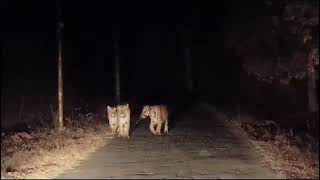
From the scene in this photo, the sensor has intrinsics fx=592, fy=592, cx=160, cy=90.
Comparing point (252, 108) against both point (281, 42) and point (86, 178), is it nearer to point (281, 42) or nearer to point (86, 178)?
point (281, 42)

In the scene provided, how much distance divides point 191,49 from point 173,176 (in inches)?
1907

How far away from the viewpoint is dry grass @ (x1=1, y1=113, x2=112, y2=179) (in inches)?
506

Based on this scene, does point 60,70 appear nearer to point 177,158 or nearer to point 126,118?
point 126,118

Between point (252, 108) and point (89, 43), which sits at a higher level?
point (89, 43)

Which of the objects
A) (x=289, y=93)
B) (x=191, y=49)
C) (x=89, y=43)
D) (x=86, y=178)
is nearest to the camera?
(x=86, y=178)

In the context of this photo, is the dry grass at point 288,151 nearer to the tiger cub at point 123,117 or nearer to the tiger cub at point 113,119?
the tiger cub at point 123,117

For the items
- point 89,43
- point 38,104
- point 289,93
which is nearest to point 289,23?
point 289,93

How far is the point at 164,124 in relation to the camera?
21.3 m

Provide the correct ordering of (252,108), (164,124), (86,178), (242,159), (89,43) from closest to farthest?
(86,178) < (242,159) < (164,124) < (252,108) < (89,43)

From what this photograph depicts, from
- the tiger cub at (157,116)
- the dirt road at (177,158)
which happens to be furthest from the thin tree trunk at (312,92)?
the tiger cub at (157,116)

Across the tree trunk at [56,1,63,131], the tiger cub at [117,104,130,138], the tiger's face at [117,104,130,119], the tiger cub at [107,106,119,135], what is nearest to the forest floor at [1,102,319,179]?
the tiger cub at [107,106,119,135]

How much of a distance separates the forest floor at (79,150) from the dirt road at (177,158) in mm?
272

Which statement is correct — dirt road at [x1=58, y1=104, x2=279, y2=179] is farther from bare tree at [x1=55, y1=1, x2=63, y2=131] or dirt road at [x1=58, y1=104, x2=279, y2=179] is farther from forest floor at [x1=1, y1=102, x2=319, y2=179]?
bare tree at [x1=55, y1=1, x2=63, y2=131]

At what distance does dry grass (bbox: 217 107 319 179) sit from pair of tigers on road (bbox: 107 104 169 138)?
307cm
